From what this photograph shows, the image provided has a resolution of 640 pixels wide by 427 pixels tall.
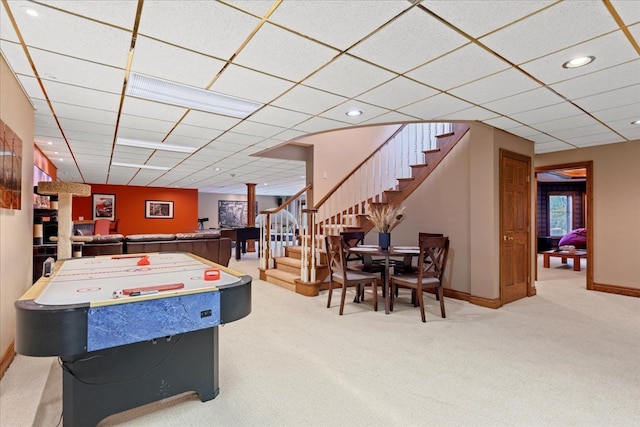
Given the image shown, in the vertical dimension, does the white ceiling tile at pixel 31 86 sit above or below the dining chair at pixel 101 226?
above

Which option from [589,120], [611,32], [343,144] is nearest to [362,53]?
[611,32]

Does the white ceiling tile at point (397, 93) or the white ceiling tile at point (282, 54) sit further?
the white ceiling tile at point (397, 93)

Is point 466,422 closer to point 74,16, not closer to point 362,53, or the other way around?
point 362,53

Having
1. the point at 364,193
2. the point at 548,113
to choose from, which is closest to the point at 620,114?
the point at 548,113

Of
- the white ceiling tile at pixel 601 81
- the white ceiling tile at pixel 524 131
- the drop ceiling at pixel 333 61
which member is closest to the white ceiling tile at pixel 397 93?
the drop ceiling at pixel 333 61

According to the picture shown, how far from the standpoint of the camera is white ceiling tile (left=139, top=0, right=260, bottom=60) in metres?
1.86

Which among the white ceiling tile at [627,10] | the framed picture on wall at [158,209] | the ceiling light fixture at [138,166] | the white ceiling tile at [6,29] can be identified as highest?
the white ceiling tile at [627,10]

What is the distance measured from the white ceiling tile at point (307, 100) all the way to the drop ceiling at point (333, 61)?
0.07ft

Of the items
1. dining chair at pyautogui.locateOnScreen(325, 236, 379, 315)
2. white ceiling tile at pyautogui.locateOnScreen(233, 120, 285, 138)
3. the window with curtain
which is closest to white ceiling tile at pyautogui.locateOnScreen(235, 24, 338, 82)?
white ceiling tile at pyautogui.locateOnScreen(233, 120, 285, 138)

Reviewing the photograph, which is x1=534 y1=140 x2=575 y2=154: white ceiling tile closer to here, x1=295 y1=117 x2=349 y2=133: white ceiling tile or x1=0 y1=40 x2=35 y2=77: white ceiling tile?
x1=295 y1=117 x2=349 y2=133: white ceiling tile

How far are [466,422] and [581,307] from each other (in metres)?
3.63

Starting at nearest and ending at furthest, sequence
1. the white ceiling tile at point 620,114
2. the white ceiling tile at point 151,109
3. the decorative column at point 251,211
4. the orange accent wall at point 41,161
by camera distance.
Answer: the white ceiling tile at point 151,109
the white ceiling tile at point 620,114
the orange accent wall at point 41,161
the decorative column at point 251,211

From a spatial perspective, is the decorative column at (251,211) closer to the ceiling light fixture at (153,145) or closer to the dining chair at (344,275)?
the ceiling light fixture at (153,145)

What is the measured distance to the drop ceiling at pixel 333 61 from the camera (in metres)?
1.91
